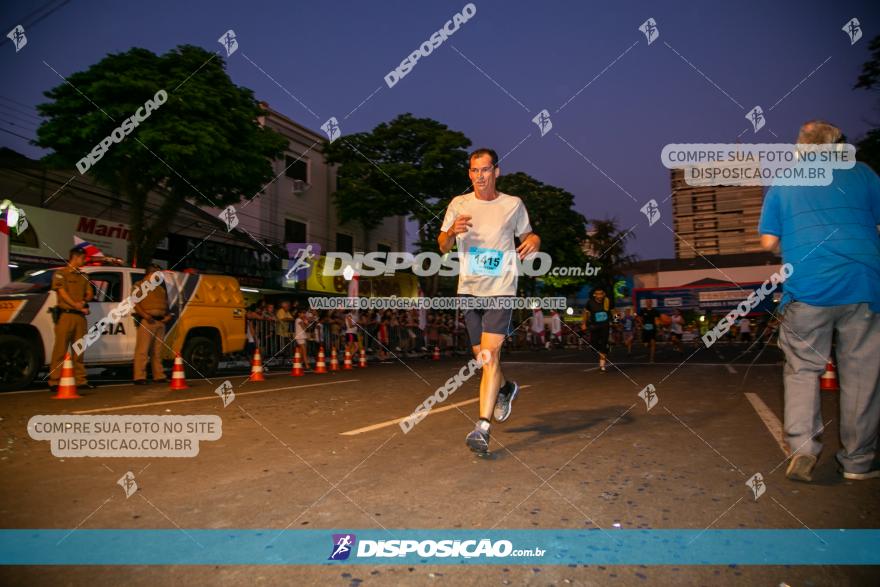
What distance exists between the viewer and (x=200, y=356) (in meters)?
11.8

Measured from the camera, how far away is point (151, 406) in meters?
6.84

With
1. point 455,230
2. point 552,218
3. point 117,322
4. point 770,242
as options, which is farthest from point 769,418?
point 552,218

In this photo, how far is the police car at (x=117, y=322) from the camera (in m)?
9.05

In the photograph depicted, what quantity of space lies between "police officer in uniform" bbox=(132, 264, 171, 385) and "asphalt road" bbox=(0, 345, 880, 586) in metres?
4.06

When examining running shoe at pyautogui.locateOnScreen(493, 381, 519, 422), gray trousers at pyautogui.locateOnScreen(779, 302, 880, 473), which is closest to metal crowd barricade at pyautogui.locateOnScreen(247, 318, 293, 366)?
running shoe at pyautogui.locateOnScreen(493, 381, 519, 422)

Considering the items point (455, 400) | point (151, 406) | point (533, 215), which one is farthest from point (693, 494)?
point (533, 215)

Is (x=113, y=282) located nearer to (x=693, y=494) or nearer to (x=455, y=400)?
(x=455, y=400)

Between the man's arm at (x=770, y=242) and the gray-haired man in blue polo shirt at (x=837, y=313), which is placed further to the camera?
the man's arm at (x=770, y=242)

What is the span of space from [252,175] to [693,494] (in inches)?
718

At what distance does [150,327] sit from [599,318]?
967 centimetres

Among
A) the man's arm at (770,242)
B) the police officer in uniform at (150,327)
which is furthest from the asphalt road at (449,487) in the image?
the police officer in uniform at (150,327)

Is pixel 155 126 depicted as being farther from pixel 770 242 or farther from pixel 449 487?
pixel 770 242

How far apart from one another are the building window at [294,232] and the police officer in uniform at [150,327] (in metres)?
19.4

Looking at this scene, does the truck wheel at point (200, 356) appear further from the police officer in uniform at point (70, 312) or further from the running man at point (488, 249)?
the running man at point (488, 249)
